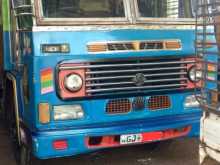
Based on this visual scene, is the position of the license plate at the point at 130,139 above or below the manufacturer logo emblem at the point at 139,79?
below

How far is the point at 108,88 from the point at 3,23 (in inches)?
67.5

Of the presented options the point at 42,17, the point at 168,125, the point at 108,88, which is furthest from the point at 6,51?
the point at 168,125

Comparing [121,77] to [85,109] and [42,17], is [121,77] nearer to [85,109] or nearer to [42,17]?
[85,109]

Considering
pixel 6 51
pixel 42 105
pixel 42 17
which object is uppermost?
pixel 42 17

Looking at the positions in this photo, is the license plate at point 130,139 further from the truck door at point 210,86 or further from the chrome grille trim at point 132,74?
the truck door at point 210,86

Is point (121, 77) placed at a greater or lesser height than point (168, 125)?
greater

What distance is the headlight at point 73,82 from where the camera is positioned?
178 inches

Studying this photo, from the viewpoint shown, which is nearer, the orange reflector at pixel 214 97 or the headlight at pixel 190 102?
the orange reflector at pixel 214 97

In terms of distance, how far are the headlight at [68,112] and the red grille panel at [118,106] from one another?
0.31 m

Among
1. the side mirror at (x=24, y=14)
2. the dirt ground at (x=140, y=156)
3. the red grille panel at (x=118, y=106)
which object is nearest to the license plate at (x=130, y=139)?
the red grille panel at (x=118, y=106)

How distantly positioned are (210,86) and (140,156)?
2.43m

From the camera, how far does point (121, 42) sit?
4.74m

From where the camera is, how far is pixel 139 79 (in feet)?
15.8

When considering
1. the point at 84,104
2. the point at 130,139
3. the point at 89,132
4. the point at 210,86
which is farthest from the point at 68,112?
the point at 210,86
